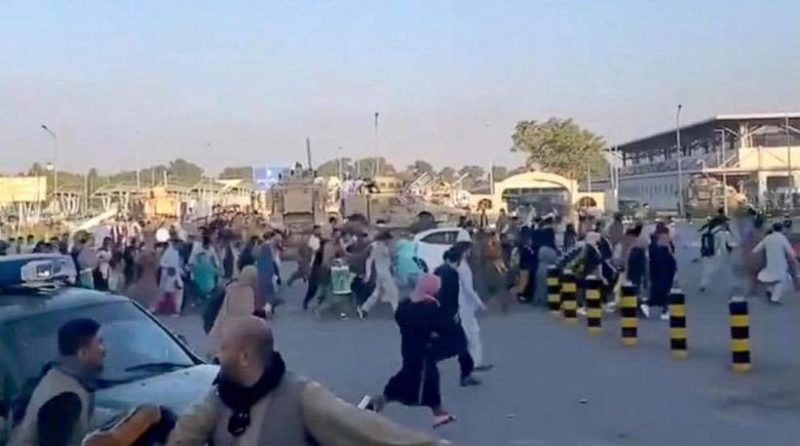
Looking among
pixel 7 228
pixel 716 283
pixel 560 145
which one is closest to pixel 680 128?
pixel 560 145

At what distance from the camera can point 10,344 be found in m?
7.29

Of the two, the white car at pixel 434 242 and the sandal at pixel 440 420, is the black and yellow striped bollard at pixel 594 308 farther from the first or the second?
the sandal at pixel 440 420

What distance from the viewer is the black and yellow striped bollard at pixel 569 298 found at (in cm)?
2298

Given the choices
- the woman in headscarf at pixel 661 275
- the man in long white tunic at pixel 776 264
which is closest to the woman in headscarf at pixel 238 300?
the woman in headscarf at pixel 661 275

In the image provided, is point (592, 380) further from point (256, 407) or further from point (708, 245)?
point (708, 245)

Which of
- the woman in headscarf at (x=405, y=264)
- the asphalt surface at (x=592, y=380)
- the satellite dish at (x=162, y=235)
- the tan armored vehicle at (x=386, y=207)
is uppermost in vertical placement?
the tan armored vehicle at (x=386, y=207)

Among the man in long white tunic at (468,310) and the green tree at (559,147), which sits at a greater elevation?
the green tree at (559,147)

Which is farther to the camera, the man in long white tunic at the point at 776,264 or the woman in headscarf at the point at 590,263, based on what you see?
the man in long white tunic at the point at 776,264

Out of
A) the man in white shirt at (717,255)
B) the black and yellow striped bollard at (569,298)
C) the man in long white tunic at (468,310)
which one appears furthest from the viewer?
the man in white shirt at (717,255)

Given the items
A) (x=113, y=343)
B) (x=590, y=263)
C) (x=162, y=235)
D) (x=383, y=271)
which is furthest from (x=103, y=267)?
(x=113, y=343)

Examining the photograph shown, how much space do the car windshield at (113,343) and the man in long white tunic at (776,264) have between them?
18.0m

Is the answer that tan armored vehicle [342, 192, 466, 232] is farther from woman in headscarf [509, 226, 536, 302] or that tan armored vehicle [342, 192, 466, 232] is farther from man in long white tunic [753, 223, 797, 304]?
man in long white tunic [753, 223, 797, 304]

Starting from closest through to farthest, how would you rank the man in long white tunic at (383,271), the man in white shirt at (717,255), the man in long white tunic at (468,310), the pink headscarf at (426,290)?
the pink headscarf at (426,290) < the man in long white tunic at (468,310) < the man in long white tunic at (383,271) < the man in white shirt at (717,255)

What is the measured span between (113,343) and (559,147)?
94.6 metres
